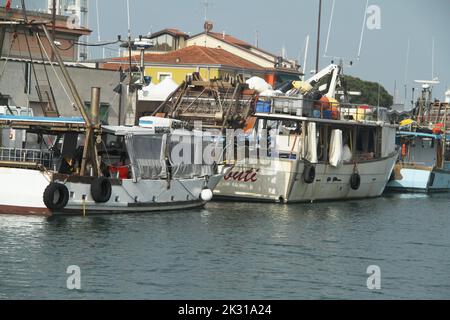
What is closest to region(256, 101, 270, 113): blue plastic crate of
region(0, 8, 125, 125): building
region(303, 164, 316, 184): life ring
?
region(303, 164, 316, 184): life ring

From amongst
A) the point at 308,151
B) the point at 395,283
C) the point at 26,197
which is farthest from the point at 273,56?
the point at 395,283

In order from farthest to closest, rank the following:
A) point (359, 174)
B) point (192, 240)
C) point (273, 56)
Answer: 1. point (273, 56)
2. point (359, 174)
3. point (192, 240)

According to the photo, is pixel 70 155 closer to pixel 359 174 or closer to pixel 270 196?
pixel 270 196

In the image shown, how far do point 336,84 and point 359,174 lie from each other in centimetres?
503

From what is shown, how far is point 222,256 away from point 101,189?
19.2 feet

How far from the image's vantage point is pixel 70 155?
33.8 meters

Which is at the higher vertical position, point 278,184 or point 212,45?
point 212,45

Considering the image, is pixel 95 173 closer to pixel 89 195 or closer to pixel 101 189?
pixel 101 189

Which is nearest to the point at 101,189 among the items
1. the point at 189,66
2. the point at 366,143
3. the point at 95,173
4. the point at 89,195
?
the point at 89,195

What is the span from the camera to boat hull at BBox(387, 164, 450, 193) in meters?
53.7

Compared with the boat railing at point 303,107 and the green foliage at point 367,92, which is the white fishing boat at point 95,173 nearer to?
the boat railing at point 303,107

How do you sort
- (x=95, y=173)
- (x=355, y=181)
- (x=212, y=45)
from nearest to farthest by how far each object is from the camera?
(x=95, y=173) → (x=355, y=181) → (x=212, y=45)

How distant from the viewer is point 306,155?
41625 millimetres
